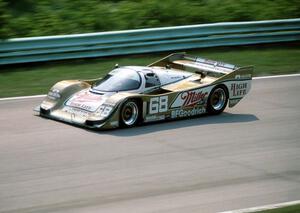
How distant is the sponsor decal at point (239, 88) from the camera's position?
550 inches

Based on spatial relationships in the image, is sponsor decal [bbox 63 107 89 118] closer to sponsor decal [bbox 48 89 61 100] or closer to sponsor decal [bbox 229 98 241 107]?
sponsor decal [bbox 48 89 61 100]

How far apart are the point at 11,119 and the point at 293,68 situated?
8.14 m

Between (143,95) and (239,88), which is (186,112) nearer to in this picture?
(143,95)

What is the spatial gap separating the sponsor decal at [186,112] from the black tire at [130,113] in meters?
0.82

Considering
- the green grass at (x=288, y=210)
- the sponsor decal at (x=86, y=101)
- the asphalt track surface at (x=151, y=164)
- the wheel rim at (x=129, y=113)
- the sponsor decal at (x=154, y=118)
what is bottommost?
the asphalt track surface at (x=151, y=164)

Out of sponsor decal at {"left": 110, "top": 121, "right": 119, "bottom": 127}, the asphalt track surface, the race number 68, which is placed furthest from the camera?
the race number 68

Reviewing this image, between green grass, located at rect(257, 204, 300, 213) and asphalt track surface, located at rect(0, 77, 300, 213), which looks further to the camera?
asphalt track surface, located at rect(0, 77, 300, 213)

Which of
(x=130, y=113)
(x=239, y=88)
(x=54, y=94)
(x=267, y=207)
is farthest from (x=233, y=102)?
(x=267, y=207)

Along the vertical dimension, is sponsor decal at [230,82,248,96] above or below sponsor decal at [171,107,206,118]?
above

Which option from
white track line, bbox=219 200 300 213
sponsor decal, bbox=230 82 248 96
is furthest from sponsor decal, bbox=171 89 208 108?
white track line, bbox=219 200 300 213

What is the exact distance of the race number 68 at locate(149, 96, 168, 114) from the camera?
41.2ft

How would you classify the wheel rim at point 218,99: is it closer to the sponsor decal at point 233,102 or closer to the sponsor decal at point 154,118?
the sponsor decal at point 233,102

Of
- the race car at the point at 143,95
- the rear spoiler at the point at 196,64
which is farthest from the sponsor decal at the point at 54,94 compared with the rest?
the rear spoiler at the point at 196,64

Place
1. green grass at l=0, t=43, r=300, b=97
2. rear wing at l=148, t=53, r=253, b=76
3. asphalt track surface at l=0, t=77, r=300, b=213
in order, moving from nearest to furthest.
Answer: asphalt track surface at l=0, t=77, r=300, b=213
rear wing at l=148, t=53, r=253, b=76
green grass at l=0, t=43, r=300, b=97
